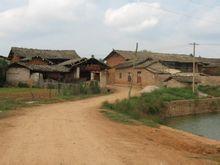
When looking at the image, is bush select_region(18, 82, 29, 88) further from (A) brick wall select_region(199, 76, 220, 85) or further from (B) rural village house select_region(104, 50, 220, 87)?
(A) brick wall select_region(199, 76, 220, 85)

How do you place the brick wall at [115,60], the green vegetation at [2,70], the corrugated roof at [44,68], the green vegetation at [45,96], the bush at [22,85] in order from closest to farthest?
1. the green vegetation at [45,96]
2. the green vegetation at [2,70]
3. the bush at [22,85]
4. the corrugated roof at [44,68]
5. the brick wall at [115,60]

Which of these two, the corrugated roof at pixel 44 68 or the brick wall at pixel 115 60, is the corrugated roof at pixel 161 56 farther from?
the corrugated roof at pixel 44 68

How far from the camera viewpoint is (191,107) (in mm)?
44562

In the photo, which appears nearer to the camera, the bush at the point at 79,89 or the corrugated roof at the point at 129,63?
the bush at the point at 79,89

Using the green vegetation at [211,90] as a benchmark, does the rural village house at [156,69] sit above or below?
above

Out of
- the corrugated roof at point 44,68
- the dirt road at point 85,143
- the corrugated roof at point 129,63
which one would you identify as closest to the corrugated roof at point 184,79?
the corrugated roof at point 129,63

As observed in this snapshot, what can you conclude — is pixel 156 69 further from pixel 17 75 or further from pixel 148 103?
pixel 148 103

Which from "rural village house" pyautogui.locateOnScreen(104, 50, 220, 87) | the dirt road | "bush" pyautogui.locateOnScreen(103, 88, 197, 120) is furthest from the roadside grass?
"rural village house" pyautogui.locateOnScreen(104, 50, 220, 87)

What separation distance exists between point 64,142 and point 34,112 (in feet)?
37.8

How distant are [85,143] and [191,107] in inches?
1209

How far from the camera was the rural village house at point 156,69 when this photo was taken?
2270 inches

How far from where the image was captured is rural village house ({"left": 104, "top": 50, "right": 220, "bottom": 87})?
57.7 m

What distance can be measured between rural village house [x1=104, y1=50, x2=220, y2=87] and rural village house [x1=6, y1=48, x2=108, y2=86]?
541 centimetres

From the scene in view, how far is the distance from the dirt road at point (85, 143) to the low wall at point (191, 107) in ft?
56.7
